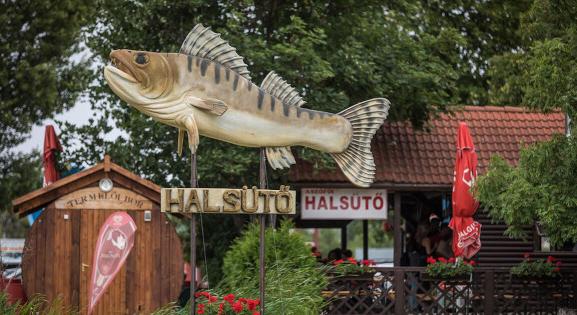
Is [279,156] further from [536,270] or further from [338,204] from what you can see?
[338,204]

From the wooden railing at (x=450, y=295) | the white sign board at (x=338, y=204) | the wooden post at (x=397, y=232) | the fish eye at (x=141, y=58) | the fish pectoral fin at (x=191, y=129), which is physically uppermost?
the fish eye at (x=141, y=58)

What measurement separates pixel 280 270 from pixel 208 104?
10.4 ft

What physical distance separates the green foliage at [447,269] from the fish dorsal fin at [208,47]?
5.75 meters

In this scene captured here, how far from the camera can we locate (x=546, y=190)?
1526cm

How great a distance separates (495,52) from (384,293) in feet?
43.4

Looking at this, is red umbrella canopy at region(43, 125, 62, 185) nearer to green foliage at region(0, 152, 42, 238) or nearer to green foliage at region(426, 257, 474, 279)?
green foliage at region(426, 257, 474, 279)

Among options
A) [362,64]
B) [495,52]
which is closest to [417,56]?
[362,64]

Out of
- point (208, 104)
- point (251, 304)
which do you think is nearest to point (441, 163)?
point (251, 304)

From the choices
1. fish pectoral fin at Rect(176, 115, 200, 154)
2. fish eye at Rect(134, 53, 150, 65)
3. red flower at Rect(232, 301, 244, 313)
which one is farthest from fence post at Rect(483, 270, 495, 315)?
fish eye at Rect(134, 53, 150, 65)

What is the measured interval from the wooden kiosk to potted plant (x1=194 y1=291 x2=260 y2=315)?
3.05 m

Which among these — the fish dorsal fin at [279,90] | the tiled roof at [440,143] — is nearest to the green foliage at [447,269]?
the tiled roof at [440,143]

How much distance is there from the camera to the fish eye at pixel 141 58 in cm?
1291

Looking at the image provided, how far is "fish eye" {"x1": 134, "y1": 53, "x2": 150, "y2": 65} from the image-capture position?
1291 cm

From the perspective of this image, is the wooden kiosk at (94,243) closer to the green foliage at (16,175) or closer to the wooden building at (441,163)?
the wooden building at (441,163)
